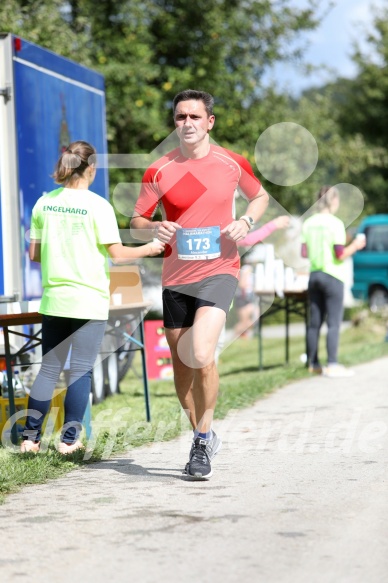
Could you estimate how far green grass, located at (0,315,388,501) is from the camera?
6.58 metres

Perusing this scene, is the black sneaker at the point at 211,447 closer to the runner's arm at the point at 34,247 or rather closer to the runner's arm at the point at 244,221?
the runner's arm at the point at 244,221

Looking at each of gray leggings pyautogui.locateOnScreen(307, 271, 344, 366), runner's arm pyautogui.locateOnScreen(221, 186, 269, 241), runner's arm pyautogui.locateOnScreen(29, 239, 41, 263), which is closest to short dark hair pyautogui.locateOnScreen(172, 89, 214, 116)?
runner's arm pyautogui.locateOnScreen(221, 186, 269, 241)

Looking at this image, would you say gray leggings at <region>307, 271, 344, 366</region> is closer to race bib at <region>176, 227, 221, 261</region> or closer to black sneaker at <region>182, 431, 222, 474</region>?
black sneaker at <region>182, 431, 222, 474</region>

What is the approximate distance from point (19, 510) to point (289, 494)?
4.35ft

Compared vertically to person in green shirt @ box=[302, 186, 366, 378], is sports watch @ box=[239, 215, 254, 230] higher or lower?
higher

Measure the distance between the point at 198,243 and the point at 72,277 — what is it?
3.22 ft

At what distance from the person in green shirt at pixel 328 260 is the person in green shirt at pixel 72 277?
5442 millimetres

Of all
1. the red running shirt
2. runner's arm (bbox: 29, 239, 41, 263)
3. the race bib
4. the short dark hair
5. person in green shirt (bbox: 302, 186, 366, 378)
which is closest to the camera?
the race bib

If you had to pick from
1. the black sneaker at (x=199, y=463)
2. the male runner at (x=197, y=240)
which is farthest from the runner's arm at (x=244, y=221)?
the black sneaker at (x=199, y=463)

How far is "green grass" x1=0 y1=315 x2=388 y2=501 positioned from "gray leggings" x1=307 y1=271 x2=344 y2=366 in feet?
1.21

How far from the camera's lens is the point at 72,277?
6.84 m

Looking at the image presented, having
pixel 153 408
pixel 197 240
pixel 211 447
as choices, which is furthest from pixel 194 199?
pixel 153 408

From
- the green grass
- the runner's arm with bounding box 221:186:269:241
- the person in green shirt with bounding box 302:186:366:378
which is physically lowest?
the green grass

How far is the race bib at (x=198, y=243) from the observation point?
6.19 m
